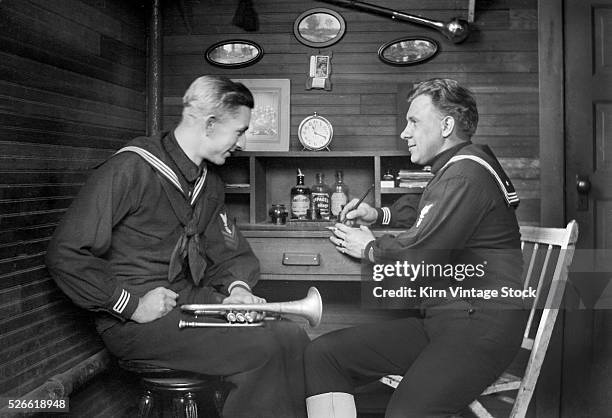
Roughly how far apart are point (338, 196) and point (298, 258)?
431 millimetres

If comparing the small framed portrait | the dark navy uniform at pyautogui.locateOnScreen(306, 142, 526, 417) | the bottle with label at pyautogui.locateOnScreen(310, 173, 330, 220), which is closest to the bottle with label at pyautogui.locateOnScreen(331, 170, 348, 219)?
the bottle with label at pyautogui.locateOnScreen(310, 173, 330, 220)

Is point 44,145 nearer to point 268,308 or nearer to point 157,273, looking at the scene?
point 157,273

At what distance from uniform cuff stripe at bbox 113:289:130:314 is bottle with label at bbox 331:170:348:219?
102 centimetres

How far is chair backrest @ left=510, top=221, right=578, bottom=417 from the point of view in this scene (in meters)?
1.84

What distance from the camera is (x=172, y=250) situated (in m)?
1.92

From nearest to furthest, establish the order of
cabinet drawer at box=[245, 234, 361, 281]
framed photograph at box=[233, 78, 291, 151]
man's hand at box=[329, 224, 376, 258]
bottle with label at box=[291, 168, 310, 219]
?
man's hand at box=[329, 224, 376, 258] < cabinet drawer at box=[245, 234, 361, 281] < bottle with label at box=[291, 168, 310, 219] < framed photograph at box=[233, 78, 291, 151]

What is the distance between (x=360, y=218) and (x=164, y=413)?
3.12ft

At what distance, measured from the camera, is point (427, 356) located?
173cm

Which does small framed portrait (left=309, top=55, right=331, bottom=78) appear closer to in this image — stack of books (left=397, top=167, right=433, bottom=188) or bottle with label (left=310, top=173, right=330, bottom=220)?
bottle with label (left=310, top=173, right=330, bottom=220)

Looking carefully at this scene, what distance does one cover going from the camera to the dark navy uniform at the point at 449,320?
168cm

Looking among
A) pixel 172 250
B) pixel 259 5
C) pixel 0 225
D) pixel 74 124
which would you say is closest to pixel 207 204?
pixel 172 250

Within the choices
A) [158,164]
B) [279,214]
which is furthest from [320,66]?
[158,164]

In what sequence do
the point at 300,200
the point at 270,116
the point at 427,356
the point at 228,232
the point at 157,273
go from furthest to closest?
1. the point at 270,116
2. the point at 300,200
3. the point at 228,232
4. the point at 157,273
5. the point at 427,356

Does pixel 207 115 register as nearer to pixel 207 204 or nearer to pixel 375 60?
pixel 207 204
